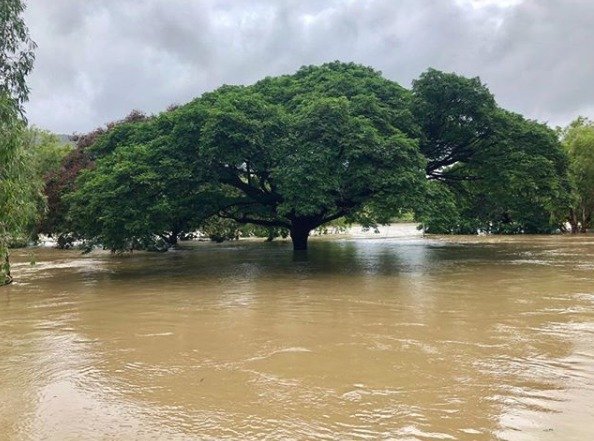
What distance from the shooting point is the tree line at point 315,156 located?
15266 mm

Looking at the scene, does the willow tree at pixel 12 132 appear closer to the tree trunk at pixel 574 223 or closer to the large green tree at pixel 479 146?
the large green tree at pixel 479 146

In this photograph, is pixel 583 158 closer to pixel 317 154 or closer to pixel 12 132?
pixel 317 154

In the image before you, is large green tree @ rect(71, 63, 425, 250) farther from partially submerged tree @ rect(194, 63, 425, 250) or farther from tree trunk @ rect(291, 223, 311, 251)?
Answer: tree trunk @ rect(291, 223, 311, 251)

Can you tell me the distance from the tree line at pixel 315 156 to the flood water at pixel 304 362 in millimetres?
3589

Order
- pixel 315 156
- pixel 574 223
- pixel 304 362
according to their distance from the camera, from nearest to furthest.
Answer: pixel 304 362 < pixel 315 156 < pixel 574 223

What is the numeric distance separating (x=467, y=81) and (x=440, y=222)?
17.9ft

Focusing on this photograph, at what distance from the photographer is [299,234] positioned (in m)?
24.5

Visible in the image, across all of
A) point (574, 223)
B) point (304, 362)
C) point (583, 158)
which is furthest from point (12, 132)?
point (574, 223)

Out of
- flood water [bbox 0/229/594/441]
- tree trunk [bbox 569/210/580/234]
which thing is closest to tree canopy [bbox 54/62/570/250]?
flood water [bbox 0/229/594/441]

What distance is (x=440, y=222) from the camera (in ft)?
57.2

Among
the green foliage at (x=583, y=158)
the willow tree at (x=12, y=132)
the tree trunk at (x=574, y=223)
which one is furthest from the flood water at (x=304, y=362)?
the tree trunk at (x=574, y=223)

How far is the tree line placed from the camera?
15266mm

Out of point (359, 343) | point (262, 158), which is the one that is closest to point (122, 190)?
point (262, 158)

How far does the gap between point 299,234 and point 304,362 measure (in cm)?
1815
